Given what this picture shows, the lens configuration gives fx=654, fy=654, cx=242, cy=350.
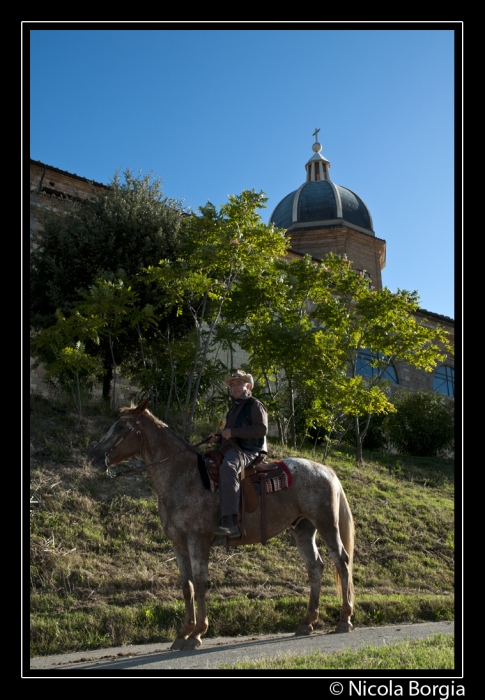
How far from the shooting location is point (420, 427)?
26.6 metres

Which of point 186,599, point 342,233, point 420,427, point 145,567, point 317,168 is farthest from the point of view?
point 317,168

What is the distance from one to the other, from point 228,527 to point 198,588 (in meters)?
0.70

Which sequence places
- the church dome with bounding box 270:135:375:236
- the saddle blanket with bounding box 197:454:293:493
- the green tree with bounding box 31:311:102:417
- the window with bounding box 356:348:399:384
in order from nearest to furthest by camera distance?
the saddle blanket with bounding box 197:454:293:493 → the green tree with bounding box 31:311:102:417 → the window with bounding box 356:348:399:384 → the church dome with bounding box 270:135:375:236

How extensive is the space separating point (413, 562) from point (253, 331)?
7.49 meters

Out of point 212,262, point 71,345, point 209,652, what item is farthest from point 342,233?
point 209,652

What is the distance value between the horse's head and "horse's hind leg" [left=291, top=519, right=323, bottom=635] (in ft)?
7.64

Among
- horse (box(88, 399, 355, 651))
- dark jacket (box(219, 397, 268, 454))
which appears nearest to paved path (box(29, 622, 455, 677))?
horse (box(88, 399, 355, 651))

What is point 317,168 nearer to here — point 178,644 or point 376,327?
point 376,327

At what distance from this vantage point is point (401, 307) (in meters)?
19.5

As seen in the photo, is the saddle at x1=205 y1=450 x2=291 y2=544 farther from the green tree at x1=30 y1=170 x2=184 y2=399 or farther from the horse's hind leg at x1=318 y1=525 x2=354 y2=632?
the green tree at x1=30 y1=170 x2=184 y2=399

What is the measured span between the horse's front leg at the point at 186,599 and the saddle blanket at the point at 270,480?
762mm

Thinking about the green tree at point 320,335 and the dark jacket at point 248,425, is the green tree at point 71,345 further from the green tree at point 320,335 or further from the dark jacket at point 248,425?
the dark jacket at point 248,425

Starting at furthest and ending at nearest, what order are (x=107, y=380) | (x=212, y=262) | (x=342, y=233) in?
(x=342, y=233), (x=107, y=380), (x=212, y=262)

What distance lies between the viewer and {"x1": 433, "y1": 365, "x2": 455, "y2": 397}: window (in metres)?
38.4
